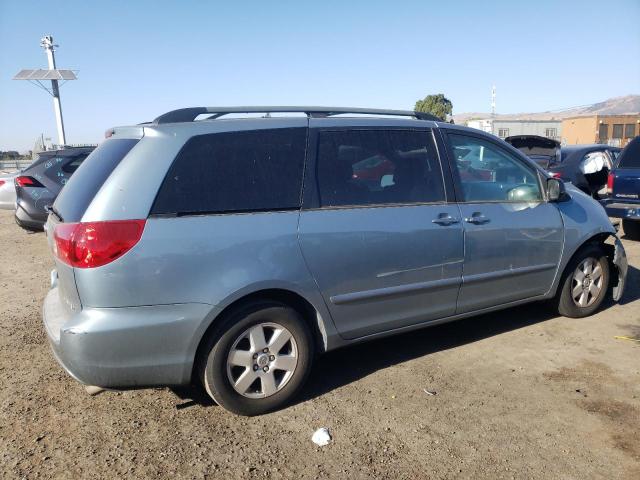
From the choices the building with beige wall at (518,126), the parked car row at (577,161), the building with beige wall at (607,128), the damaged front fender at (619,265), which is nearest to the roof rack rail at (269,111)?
the damaged front fender at (619,265)

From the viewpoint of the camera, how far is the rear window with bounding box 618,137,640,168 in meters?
8.05

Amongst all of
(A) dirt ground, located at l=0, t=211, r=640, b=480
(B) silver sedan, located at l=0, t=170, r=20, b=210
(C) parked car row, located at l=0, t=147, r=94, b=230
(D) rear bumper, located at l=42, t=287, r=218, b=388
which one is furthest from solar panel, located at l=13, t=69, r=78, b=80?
(D) rear bumper, located at l=42, t=287, r=218, b=388

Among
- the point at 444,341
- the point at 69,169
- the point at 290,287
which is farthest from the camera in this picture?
the point at 69,169

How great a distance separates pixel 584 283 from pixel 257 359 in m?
3.26

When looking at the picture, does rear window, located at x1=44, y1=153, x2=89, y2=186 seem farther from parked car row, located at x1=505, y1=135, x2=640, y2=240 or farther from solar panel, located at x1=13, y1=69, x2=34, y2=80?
solar panel, located at x1=13, y1=69, x2=34, y2=80

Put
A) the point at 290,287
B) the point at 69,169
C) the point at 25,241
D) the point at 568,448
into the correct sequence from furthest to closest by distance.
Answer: the point at 25,241, the point at 69,169, the point at 290,287, the point at 568,448

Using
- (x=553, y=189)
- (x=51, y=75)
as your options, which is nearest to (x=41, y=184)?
(x=553, y=189)

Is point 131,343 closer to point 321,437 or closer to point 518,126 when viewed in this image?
point 321,437

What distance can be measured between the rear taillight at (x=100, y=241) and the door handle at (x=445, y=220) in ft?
6.62

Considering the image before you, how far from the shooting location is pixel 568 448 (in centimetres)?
283

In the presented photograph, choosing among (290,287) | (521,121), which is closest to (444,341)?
(290,287)

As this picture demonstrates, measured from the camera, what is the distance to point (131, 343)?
2812 millimetres

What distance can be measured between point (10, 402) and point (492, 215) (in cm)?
364

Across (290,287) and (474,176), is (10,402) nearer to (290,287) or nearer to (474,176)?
(290,287)
